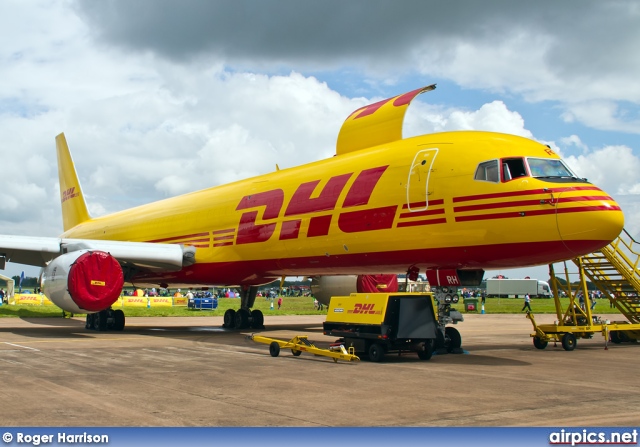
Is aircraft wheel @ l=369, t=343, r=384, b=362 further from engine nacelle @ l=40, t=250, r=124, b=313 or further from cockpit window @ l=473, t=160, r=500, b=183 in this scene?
engine nacelle @ l=40, t=250, r=124, b=313

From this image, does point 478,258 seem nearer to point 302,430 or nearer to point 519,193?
point 519,193

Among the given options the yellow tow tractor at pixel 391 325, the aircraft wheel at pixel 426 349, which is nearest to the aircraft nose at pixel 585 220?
the yellow tow tractor at pixel 391 325

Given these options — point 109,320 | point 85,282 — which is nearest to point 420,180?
point 85,282

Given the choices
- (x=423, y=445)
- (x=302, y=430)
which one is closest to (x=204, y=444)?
(x=302, y=430)

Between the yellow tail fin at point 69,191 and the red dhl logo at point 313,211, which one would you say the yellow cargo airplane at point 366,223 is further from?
the yellow tail fin at point 69,191

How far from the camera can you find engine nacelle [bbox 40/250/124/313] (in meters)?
16.7

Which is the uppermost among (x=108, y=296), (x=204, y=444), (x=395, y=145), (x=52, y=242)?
(x=395, y=145)

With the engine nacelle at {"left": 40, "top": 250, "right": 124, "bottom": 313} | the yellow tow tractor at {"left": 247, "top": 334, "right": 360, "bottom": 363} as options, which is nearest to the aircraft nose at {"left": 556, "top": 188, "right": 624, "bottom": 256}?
the yellow tow tractor at {"left": 247, "top": 334, "right": 360, "bottom": 363}

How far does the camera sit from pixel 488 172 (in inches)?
503

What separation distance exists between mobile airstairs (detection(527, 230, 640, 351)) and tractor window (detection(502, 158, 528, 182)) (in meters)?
4.22

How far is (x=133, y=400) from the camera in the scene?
7727 millimetres

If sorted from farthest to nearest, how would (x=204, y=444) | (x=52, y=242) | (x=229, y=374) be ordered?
(x=52, y=242), (x=229, y=374), (x=204, y=444)

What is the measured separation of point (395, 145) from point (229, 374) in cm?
703

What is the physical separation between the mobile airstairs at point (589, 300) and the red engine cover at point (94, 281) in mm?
10515
